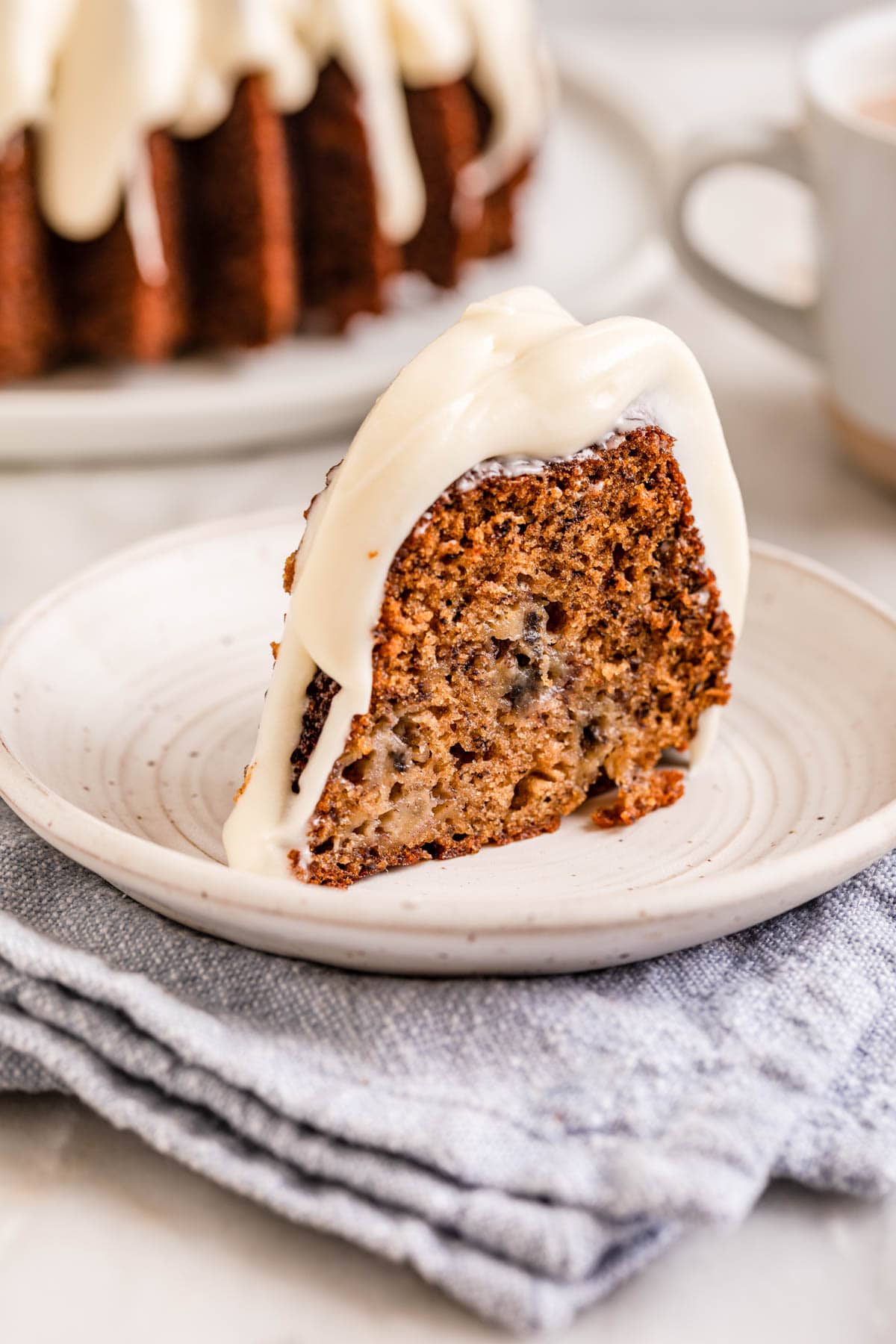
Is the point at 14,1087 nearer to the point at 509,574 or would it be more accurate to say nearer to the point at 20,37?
the point at 509,574

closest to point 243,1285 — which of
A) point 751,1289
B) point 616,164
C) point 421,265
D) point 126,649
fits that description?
point 751,1289

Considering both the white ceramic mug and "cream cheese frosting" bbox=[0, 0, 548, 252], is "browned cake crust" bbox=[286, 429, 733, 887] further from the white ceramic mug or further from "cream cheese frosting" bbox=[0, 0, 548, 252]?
"cream cheese frosting" bbox=[0, 0, 548, 252]

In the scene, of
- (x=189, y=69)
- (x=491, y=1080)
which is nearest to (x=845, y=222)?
(x=189, y=69)

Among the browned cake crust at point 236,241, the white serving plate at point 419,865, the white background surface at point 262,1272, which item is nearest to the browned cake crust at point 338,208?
the browned cake crust at point 236,241

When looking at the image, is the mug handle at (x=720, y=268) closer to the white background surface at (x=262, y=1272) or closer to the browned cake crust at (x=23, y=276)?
the browned cake crust at (x=23, y=276)

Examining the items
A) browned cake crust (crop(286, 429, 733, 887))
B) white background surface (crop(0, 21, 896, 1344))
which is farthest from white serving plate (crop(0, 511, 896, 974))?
white background surface (crop(0, 21, 896, 1344))

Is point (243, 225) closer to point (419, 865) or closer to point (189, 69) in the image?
point (189, 69)
